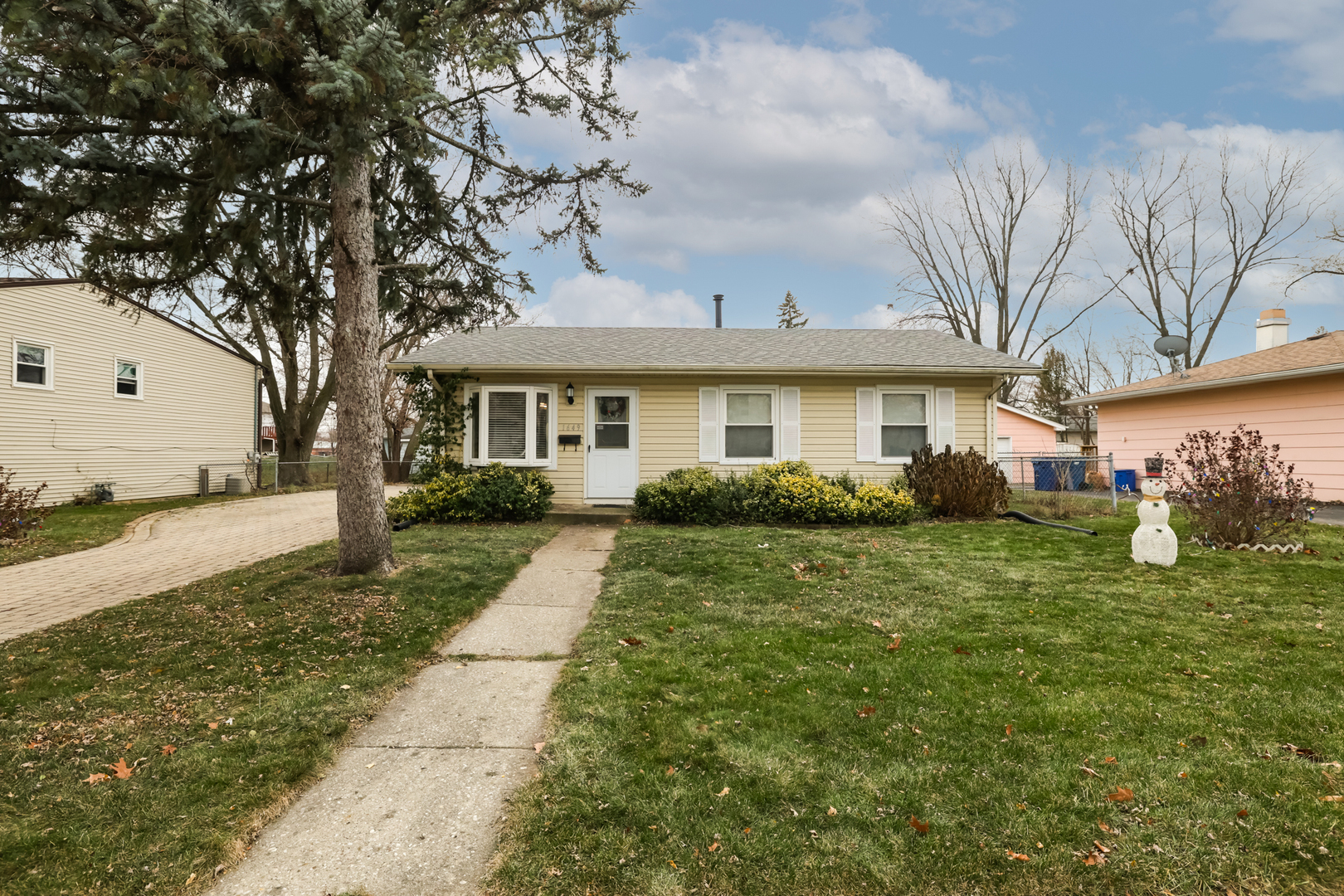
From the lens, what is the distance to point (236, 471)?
59.5ft

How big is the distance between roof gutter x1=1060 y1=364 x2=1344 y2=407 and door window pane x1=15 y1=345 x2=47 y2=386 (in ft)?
81.3

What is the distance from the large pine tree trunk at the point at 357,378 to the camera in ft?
19.3

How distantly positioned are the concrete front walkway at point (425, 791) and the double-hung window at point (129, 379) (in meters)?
15.5

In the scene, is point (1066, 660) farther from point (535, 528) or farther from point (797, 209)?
point (797, 209)

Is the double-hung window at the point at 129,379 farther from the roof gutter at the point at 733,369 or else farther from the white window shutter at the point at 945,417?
the white window shutter at the point at 945,417

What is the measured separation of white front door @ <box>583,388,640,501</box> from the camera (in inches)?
450

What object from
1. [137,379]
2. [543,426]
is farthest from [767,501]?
[137,379]

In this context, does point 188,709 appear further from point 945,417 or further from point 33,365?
point 33,365

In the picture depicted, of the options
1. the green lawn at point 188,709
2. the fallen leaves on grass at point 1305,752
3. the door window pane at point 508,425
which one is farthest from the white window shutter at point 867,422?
the fallen leaves on grass at point 1305,752

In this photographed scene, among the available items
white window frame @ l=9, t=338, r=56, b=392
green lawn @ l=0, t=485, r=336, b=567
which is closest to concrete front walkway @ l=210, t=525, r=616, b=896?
green lawn @ l=0, t=485, r=336, b=567

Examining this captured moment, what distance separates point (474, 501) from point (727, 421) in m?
4.77

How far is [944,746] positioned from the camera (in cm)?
295

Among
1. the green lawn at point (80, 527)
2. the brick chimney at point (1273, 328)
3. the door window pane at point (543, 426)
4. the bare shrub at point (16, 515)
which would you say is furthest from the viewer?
the brick chimney at point (1273, 328)

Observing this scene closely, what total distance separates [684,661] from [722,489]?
6.23m
